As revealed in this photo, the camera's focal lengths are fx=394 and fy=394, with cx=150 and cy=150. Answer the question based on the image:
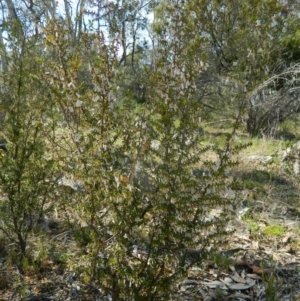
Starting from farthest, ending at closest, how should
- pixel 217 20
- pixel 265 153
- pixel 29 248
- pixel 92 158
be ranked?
pixel 217 20 → pixel 265 153 → pixel 29 248 → pixel 92 158

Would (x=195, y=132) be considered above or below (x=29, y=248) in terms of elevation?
above

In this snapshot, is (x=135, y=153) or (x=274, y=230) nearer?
(x=135, y=153)

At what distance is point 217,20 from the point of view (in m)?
9.49

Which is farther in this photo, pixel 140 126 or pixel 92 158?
pixel 140 126

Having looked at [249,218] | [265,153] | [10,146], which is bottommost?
[249,218]

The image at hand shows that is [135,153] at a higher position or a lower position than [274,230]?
higher

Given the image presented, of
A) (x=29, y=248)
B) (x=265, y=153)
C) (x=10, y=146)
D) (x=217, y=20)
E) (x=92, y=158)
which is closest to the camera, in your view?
(x=92, y=158)

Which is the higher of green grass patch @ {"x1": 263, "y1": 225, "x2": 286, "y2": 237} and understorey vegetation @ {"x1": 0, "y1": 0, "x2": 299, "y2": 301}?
understorey vegetation @ {"x1": 0, "y1": 0, "x2": 299, "y2": 301}

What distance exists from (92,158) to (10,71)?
1.43 meters

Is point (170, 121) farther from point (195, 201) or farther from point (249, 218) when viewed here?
point (249, 218)

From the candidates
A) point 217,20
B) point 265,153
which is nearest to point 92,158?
point 265,153

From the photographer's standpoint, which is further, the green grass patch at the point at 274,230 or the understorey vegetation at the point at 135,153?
the green grass patch at the point at 274,230

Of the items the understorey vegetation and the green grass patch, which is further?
the green grass patch

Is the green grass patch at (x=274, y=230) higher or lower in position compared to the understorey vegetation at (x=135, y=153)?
lower
